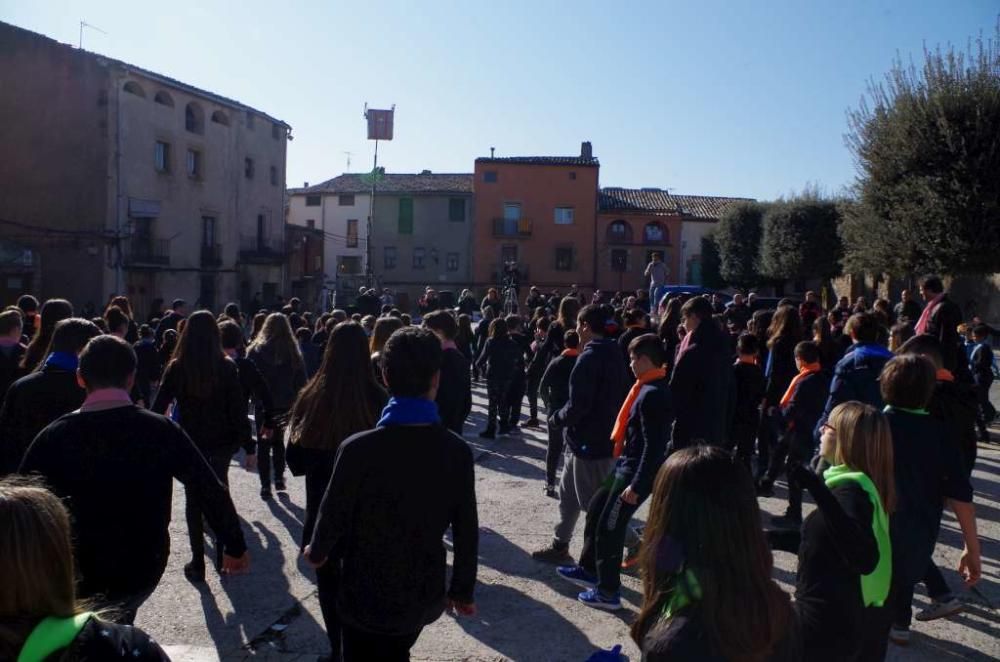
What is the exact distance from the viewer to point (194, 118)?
37.0 meters

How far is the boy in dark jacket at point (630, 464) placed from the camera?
503 cm

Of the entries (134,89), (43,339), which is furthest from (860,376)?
(134,89)

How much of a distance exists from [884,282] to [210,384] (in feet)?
68.0

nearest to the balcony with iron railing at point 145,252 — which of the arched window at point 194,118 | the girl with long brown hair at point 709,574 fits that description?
the arched window at point 194,118

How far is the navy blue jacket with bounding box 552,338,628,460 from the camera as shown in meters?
5.71

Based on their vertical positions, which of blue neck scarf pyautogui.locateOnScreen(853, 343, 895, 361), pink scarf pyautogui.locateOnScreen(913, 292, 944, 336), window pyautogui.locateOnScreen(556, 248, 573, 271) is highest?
window pyautogui.locateOnScreen(556, 248, 573, 271)

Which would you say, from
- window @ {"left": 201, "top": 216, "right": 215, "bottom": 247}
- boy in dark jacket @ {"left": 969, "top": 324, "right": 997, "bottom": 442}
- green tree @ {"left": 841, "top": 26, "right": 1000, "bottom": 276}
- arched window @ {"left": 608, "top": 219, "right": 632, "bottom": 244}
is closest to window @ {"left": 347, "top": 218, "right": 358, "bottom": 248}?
arched window @ {"left": 608, "top": 219, "right": 632, "bottom": 244}

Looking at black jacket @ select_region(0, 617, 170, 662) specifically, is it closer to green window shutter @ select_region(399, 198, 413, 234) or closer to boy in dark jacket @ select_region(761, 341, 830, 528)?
boy in dark jacket @ select_region(761, 341, 830, 528)

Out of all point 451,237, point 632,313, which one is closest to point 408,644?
point 632,313

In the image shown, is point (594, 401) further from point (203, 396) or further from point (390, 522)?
point (390, 522)

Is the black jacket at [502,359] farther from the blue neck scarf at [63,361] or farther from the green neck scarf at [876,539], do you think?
the green neck scarf at [876,539]

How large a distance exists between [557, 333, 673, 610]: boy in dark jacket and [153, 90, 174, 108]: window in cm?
3405

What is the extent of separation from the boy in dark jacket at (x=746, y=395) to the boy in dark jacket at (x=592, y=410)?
8.64 ft

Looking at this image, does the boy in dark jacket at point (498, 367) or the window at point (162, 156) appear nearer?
the boy in dark jacket at point (498, 367)
